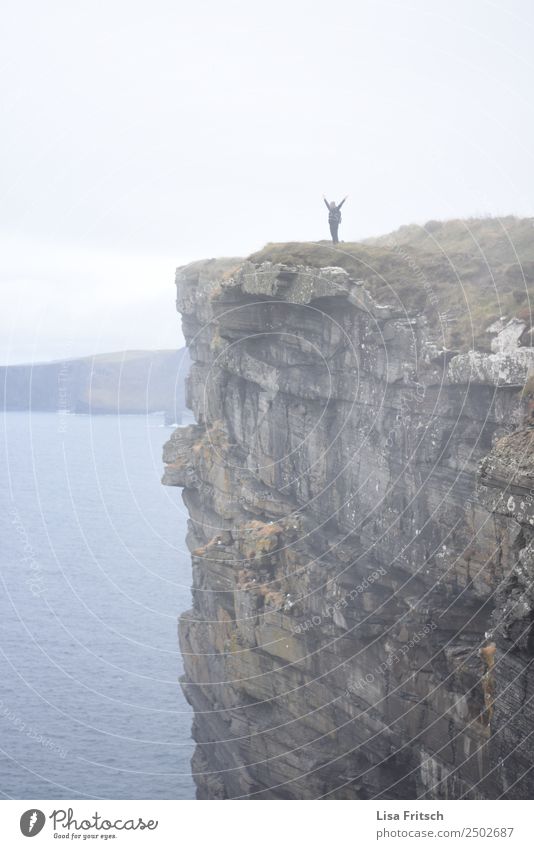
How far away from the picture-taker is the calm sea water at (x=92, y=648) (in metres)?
60.1

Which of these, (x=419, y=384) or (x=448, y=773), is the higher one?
(x=419, y=384)

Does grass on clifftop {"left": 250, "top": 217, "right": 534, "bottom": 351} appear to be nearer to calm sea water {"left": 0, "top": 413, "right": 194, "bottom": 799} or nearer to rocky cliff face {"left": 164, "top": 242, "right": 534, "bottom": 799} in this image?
rocky cliff face {"left": 164, "top": 242, "right": 534, "bottom": 799}

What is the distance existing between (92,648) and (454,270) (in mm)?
43503

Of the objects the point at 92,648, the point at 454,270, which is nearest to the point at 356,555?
the point at 454,270

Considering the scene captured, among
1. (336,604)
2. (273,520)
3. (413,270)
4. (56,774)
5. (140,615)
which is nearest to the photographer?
(336,604)

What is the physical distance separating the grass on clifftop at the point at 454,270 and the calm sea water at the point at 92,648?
1146 inches

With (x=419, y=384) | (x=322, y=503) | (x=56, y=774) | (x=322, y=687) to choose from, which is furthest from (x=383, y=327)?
(x=56, y=774)

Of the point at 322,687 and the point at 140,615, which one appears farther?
the point at 140,615

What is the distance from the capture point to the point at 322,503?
4775 centimetres

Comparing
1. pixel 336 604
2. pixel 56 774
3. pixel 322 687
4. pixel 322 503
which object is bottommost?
pixel 56 774

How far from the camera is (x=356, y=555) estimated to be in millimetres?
44625

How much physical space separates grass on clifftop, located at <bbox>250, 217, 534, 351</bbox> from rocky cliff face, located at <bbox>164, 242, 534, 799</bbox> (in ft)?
2.58

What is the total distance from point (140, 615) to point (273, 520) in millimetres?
37978
